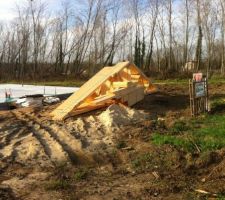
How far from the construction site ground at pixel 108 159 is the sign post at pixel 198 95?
0.36 metres

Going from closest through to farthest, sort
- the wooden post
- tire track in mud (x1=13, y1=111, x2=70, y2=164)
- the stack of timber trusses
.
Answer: tire track in mud (x1=13, y1=111, x2=70, y2=164) < the wooden post < the stack of timber trusses

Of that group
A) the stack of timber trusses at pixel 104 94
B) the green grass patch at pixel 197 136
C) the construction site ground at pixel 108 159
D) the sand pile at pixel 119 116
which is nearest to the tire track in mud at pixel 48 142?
Result: the construction site ground at pixel 108 159

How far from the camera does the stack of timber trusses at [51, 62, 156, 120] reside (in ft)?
39.4

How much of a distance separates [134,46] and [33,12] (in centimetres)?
1206

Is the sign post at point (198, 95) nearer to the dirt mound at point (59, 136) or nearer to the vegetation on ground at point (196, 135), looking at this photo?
the vegetation on ground at point (196, 135)

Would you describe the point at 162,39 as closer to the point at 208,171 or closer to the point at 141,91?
the point at 141,91

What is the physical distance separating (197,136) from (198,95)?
3103 millimetres

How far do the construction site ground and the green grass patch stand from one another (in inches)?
1.6

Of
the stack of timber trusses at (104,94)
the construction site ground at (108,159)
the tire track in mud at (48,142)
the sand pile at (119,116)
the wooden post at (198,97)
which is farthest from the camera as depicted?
the stack of timber trusses at (104,94)

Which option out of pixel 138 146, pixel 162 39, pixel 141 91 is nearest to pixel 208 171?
pixel 138 146

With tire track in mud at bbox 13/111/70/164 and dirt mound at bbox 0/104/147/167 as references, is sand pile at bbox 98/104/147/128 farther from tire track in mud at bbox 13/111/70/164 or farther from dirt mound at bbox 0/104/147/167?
tire track in mud at bbox 13/111/70/164

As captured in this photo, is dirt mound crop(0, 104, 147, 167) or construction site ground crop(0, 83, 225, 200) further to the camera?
dirt mound crop(0, 104, 147, 167)

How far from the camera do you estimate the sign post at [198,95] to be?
11.6 meters

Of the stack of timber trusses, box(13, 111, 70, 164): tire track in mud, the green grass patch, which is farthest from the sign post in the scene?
box(13, 111, 70, 164): tire track in mud
